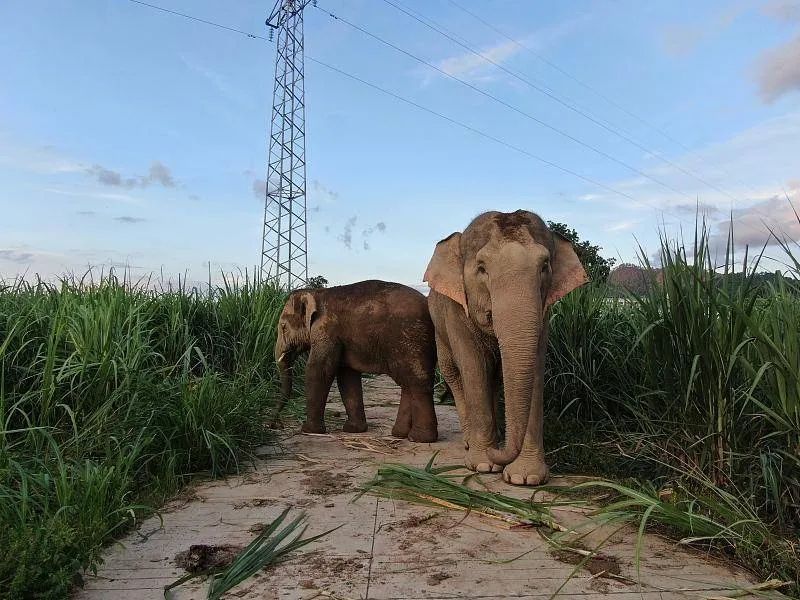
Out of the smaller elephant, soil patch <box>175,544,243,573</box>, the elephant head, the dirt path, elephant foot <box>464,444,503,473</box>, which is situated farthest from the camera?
the elephant head

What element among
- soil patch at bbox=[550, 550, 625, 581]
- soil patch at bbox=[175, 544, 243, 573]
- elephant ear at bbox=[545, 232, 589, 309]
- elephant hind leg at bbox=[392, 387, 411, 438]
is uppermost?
elephant ear at bbox=[545, 232, 589, 309]

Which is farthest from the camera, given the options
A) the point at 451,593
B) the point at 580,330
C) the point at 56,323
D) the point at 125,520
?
the point at 580,330

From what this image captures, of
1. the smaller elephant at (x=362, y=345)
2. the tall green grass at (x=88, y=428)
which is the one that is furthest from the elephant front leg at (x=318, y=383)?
the tall green grass at (x=88, y=428)

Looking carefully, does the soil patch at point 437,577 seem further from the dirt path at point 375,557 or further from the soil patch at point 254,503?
the soil patch at point 254,503

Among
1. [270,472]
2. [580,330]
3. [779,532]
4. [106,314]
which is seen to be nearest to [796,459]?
[779,532]

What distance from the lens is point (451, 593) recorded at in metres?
2.48

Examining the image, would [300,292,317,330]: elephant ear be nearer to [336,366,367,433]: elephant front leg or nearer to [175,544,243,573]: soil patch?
[336,366,367,433]: elephant front leg

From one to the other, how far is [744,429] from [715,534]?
2.26 feet

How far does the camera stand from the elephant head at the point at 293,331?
20.3 ft

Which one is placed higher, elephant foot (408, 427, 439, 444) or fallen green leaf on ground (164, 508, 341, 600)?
elephant foot (408, 427, 439, 444)

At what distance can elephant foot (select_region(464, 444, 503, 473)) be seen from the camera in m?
4.29

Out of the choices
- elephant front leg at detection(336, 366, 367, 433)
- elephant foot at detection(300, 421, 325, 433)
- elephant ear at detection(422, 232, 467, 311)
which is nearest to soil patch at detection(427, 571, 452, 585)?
elephant ear at detection(422, 232, 467, 311)

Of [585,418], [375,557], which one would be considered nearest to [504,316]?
[375,557]

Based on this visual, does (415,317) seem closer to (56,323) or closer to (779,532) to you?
(56,323)
